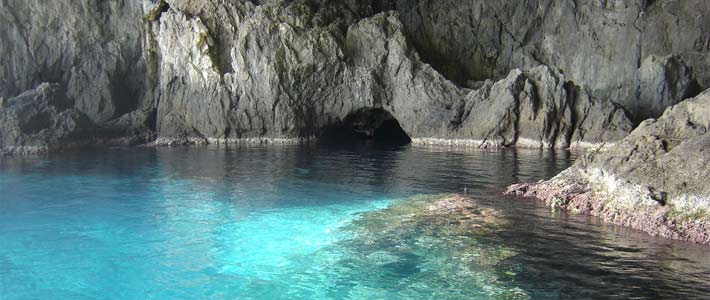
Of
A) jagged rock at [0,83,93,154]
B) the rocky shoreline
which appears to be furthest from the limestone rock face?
jagged rock at [0,83,93,154]

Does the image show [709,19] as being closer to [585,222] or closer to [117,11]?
[585,222]

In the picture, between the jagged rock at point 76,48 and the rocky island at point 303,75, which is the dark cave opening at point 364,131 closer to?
the rocky island at point 303,75

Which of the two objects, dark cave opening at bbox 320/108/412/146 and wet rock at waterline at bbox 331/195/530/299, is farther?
dark cave opening at bbox 320/108/412/146

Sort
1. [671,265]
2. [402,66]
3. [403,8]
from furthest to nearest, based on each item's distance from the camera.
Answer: [403,8] < [402,66] < [671,265]

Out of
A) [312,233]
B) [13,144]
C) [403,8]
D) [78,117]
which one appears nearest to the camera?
[312,233]

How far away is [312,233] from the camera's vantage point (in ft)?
51.2

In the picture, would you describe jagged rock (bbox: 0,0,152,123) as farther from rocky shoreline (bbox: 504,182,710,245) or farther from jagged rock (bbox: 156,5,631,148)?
rocky shoreline (bbox: 504,182,710,245)

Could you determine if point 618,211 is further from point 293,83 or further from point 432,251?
point 293,83

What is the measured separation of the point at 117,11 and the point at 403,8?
29941mm

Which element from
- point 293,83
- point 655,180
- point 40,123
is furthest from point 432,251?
point 40,123

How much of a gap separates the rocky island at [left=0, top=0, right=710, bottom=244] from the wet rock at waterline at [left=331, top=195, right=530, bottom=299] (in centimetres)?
2572

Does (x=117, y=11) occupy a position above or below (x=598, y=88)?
above

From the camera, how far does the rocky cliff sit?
44594 mm

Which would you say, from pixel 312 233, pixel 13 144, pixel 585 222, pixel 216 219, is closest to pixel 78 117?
pixel 13 144
